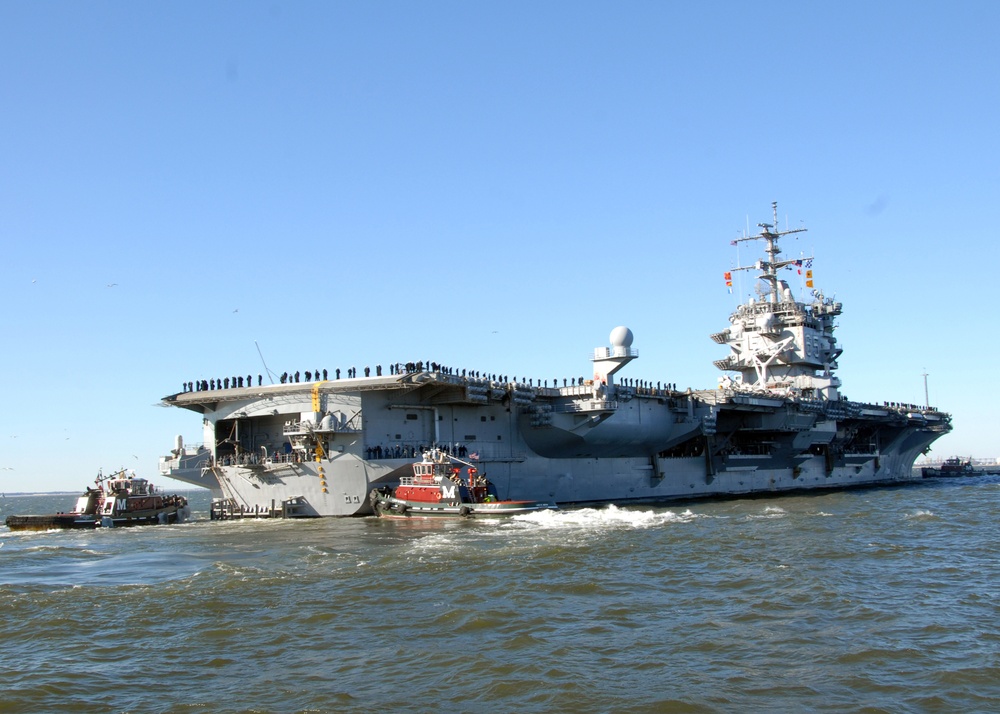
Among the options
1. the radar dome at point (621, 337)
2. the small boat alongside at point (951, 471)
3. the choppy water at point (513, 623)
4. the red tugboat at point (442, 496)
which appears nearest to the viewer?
the choppy water at point (513, 623)

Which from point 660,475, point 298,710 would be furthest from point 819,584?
point 660,475

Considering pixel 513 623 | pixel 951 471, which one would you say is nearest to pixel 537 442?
pixel 513 623

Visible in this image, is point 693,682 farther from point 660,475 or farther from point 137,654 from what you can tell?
point 660,475

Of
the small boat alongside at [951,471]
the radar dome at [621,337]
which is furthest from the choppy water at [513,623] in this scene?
the small boat alongside at [951,471]

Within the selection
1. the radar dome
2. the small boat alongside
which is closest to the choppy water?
the radar dome

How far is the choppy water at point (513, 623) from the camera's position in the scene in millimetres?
9320

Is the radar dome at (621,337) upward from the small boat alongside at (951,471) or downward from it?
upward

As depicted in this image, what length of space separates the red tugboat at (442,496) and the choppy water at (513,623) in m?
4.01

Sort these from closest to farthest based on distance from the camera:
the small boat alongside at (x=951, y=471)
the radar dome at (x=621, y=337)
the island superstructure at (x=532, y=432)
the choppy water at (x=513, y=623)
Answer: the choppy water at (x=513, y=623) < the island superstructure at (x=532, y=432) < the radar dome at (x=621, y=337) < the small boat alongside at (x=951, y=471)

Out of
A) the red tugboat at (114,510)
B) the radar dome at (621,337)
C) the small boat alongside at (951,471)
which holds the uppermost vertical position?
the radar dome at (621,337)

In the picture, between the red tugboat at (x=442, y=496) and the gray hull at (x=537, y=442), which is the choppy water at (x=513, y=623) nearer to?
the red tugboat at (x=442, y=496)

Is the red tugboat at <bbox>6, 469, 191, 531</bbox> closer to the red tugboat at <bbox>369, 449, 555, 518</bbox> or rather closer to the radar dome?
the red tugboat at <bbox>369, 449, 555, 518</bbox>

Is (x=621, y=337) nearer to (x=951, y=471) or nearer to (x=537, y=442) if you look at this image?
(x=537, y=442)

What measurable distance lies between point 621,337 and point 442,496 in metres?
8.88
